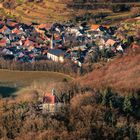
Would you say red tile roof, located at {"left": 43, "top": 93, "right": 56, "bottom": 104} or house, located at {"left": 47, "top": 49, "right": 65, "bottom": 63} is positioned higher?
house, located at {"left": 47, "top": 49, "right": 65, "bottom": 63}

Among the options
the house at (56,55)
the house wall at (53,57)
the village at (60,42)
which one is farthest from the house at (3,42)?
the house wall at (53,57)

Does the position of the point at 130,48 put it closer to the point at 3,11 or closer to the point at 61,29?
the point at 61,29

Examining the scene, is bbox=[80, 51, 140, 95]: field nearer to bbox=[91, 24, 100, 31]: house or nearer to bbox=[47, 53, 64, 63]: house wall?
bbox=[47, 53, 64, 63]: house wall

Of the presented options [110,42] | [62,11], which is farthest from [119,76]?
[62,11]

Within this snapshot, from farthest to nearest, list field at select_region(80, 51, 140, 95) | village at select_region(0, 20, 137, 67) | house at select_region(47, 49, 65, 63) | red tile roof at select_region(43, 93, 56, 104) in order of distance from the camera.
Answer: village at select_region(0, 20, 137, 67), house at select_region(47, 49, 65, 63), field at select_region(80, 51, 140, 95), red tile roof at select_region(43, 93, 56, 104)

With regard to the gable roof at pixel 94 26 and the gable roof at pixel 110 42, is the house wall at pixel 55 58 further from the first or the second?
the gable roof at pixel 94 26

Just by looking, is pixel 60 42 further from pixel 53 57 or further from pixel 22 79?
pixel 22 79

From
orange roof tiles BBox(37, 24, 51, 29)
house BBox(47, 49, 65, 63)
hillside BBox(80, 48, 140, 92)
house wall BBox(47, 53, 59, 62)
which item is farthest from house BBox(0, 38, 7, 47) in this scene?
Result: hillside BBox(80, 48, 140, 92)
